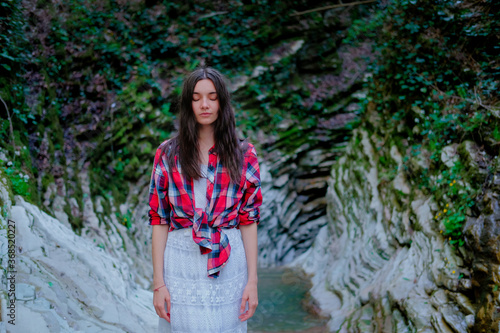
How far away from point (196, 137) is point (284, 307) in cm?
421

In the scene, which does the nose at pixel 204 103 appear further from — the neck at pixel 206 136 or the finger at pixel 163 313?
the finger at pixel 163 313

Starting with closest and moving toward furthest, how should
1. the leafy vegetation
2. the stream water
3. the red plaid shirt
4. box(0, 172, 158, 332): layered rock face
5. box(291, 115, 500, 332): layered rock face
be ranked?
the red plaid shirt, box(0, 172, 158, 332): layered rock face, box(291, 115, 500, 332): layered rock face, the leafy vegetation, the stream water

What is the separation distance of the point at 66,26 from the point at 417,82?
5016 millimetres

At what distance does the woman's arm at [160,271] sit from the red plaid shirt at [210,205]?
0.15ft

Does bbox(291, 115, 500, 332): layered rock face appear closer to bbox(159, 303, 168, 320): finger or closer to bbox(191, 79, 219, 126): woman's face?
bbox(159, 303, 168, 320): finger

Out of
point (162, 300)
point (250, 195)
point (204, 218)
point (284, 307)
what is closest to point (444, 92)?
point (284, 307)

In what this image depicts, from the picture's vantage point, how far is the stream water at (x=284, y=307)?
480cm

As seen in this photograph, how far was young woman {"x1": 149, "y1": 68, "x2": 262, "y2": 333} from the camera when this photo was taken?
1834 mm

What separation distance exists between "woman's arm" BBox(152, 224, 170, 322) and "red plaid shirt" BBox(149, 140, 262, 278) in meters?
0.05

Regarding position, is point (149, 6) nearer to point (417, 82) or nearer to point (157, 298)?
point (417, 82)

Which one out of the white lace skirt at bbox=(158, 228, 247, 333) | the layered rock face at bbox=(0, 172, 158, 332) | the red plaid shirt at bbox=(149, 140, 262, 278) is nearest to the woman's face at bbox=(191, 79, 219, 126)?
the red plaid shirt at bbox=(149, 140, 262, 278)

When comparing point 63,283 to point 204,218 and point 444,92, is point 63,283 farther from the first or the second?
point 444,92

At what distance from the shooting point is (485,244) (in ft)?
9.82

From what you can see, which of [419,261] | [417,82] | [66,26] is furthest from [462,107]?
[66,26]
